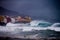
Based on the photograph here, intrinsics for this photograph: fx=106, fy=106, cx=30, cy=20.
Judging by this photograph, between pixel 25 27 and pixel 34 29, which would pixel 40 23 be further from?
pixel 25 27

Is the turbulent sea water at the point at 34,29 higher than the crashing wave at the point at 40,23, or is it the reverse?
the crashing wave at the point at 40,23

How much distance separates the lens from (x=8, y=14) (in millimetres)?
1660

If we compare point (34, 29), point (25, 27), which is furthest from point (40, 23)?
point (25, 27)

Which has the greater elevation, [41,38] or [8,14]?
[8,14]

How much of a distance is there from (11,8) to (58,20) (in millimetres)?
749

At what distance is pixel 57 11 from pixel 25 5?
1.65 feet

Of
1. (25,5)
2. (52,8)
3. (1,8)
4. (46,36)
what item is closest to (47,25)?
(46,36)

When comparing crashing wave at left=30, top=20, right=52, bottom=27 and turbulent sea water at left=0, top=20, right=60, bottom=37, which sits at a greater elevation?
crashing wave at left=30, top=20, right=52, bottom=27

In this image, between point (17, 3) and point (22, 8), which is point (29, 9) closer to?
point (22, 8)

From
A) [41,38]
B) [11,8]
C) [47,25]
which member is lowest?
[41,38]

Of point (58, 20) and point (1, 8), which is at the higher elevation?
point (1, 8)

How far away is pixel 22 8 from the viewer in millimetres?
1664

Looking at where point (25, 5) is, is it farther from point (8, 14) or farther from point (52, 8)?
point (52, 8)

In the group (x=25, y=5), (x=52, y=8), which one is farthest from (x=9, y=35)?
(x=52, y=8)
